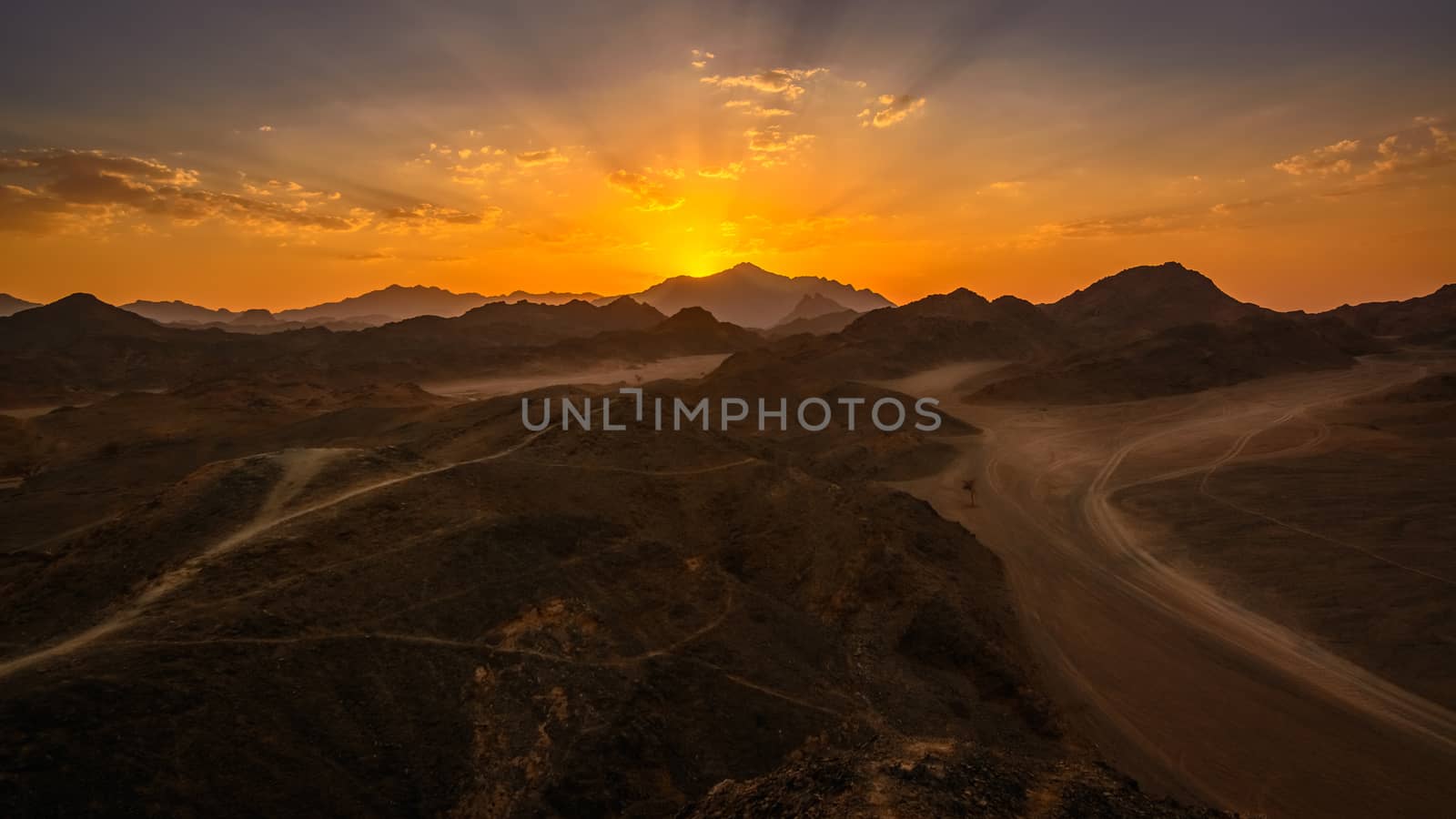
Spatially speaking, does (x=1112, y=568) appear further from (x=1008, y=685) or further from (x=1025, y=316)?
(x=1025, y=316)

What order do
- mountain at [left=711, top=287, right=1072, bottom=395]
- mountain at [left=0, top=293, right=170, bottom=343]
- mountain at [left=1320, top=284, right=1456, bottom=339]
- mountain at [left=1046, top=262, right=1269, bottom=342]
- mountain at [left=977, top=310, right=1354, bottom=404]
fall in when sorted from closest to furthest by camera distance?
mountain at [left=977, top=310, right=1354, bottom=404] < mountain at [left=711, top=287, right=1072, bottom=395] < mountain at [left=0, top=293, right=170, bottom=343] < mountain at [left=1320, top=284, right=1456, bottom=339] < mountain at [left=1046, top=262, right=1269, bottom=342]

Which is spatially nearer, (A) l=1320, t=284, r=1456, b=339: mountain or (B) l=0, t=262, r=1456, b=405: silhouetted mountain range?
(B) l=0, t=262, r=1456, b=405: silhouetted mountain range

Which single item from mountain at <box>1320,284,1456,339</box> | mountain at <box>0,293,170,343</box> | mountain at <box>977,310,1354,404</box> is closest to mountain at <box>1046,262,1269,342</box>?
mountain at <box>1320,284,1456,339</box>

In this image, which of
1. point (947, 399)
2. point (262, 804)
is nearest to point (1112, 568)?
point (262, 804)

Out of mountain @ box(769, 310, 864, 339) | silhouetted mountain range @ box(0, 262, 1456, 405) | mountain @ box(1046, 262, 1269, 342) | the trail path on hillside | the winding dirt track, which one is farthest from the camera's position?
mountain @ box(769, 310, 864, 339)

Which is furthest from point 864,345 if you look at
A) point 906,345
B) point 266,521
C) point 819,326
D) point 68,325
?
point 68,325

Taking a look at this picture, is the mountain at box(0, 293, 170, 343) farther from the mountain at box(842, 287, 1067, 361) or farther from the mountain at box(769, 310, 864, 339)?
the mountain at box(769, 310, 864, 339)
